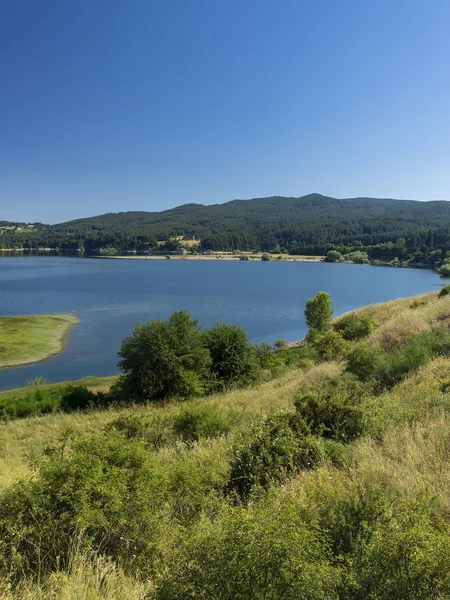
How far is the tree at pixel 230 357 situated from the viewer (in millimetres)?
20984

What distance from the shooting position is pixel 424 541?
251cm

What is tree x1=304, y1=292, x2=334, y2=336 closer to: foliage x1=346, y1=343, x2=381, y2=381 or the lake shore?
foliage x1=346, y1=343, x2=381, y2=381

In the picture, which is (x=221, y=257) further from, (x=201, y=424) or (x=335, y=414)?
(x=335, y=414)

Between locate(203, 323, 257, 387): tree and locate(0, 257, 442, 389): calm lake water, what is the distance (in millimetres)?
12066

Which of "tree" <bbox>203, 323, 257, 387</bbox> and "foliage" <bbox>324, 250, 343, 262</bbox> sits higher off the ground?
"foliage" <bbox>324, 250, 343, 262</bbox>

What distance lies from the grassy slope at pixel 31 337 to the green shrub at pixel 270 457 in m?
30.4

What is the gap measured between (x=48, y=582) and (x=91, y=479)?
1.10m

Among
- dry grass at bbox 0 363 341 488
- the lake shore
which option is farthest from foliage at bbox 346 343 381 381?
the lake shore

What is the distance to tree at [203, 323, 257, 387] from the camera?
20984mm

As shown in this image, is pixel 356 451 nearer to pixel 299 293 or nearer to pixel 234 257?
pixel 299 293

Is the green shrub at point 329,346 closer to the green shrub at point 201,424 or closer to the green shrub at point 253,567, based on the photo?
the green shrub at point 201,424

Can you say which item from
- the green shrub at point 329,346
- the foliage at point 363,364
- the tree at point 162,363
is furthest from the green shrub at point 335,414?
the green shrub at point 329,346

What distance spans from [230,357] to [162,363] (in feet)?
13.8

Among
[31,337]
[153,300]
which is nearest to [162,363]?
[31,337]
